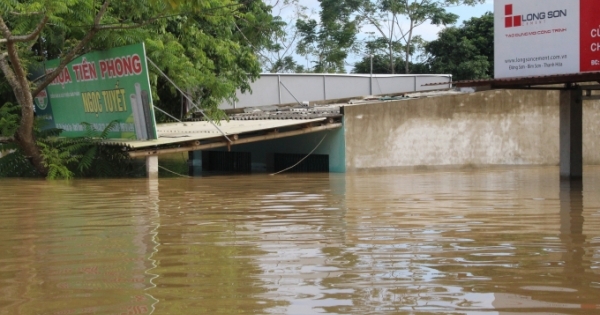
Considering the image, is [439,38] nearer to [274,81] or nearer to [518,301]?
[274,81]

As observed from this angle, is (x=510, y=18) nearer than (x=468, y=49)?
Yes

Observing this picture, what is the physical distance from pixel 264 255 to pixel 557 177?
13.1 meters

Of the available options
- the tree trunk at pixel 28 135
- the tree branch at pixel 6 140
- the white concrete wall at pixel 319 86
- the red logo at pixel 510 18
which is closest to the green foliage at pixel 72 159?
the tree trunk at pixel 28 135

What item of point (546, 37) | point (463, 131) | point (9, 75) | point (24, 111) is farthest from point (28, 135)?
point (463, 131)

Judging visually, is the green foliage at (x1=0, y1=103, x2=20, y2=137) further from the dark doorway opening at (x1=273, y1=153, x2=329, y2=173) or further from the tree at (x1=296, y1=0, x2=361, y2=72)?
Result: the tree at (x1=296, y1=0, x2=361, y2=72)

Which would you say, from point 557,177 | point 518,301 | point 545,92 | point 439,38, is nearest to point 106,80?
point 557,177

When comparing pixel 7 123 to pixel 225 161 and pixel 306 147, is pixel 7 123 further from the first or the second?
pixel 225 161

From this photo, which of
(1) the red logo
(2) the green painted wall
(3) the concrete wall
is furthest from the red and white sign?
(2) the green painted wall

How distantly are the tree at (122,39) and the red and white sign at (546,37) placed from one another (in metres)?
5.73

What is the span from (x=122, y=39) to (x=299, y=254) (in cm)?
1238

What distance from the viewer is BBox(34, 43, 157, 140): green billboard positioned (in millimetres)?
17906

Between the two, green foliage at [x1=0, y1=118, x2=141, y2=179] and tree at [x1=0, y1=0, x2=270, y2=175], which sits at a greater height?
tree at [x1=0, y1=0, x2=270, y2=175]

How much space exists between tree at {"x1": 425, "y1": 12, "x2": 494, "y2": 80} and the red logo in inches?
851

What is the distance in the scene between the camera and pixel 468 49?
127 ft
